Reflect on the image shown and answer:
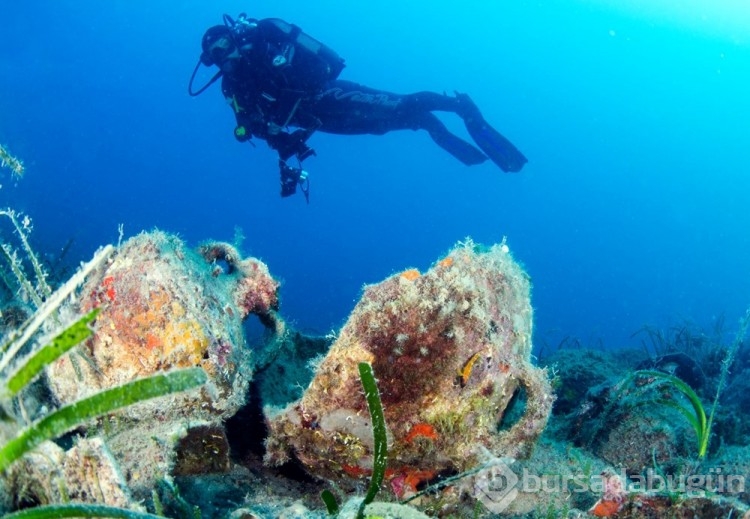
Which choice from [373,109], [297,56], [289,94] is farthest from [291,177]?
[373,109]

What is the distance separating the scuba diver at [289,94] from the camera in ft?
29.2

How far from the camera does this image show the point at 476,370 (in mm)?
2674

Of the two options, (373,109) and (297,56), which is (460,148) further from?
(297,56)

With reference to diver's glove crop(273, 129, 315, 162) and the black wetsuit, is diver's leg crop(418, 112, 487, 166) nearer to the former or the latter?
the black wetsuit

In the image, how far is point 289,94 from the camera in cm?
956

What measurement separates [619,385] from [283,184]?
22.2 feet

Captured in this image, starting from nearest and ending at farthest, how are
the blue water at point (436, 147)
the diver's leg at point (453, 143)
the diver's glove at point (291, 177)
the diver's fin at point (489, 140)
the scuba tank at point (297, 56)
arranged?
the diver's glove at point (291, 177) → the scuba tank at point (297, 56) → the diver's fin at point (489, 140) → the diver's leg at point (453, 143) → the blue water at point (436, 147)

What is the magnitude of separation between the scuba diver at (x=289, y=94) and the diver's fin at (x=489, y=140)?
81 cm

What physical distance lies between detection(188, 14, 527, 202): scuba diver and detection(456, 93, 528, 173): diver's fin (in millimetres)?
808

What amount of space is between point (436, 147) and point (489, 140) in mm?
118204

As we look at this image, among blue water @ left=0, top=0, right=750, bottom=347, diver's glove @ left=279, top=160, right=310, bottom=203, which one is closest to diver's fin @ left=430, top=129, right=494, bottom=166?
diver's glove @ left=279, top=160, right=310, bottom=203

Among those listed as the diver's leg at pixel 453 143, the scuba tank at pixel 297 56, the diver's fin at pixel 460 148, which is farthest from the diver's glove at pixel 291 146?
the diver's fin at pixel 460 148

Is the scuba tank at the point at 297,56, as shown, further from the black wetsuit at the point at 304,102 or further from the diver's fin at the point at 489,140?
the diver's fin at the point at 489,140

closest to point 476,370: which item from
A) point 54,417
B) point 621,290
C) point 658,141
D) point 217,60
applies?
point 54,417
